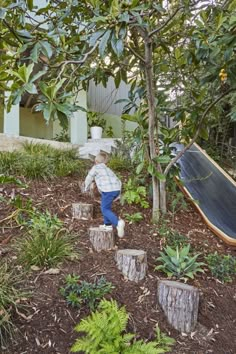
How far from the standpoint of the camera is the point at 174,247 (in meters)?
3.12

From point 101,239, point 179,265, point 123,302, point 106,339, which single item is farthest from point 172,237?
point 106,339

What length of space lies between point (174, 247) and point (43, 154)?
2672 millimetres

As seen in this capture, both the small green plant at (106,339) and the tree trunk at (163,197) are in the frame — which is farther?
the tree trunk at (163,197)

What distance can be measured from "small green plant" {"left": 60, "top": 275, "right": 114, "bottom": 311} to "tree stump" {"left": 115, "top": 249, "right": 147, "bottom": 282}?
243mm

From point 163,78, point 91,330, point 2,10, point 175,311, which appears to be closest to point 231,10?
point 163,78

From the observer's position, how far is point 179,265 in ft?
8.85

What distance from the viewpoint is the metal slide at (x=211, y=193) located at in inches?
154

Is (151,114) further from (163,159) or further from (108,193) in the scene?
(108,193)

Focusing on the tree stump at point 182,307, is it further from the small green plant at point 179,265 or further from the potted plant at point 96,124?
the potted plant at point 96,124

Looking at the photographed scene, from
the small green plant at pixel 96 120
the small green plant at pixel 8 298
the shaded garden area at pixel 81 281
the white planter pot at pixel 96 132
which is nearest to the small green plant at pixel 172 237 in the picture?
the shaded garden area at pixel 81 281

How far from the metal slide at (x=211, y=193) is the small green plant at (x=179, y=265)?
1012 millimetres

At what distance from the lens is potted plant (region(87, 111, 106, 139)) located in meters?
7.32

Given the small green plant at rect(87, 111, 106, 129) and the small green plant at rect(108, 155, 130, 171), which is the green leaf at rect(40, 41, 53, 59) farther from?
the small green plant at rect(87, 111, 106, 129)

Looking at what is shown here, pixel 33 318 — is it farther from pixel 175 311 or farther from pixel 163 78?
pixel 163 78
